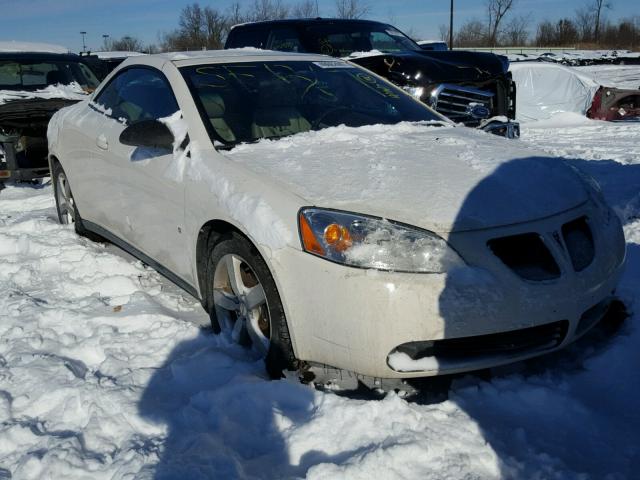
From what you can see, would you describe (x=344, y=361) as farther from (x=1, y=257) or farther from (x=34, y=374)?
(x=1, y=257)

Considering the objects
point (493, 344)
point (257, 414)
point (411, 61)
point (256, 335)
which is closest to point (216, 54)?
point (256, 335)

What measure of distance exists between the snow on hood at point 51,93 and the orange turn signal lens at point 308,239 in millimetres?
5958

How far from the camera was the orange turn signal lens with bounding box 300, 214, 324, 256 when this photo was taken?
2.42 metres

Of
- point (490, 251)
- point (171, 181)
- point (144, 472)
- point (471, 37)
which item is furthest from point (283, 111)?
point (471, 37)

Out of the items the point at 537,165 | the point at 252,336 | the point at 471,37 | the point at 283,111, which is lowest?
the point at 252,336

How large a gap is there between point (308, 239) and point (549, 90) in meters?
11.6

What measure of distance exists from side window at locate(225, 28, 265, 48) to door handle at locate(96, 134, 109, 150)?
477 centimetres

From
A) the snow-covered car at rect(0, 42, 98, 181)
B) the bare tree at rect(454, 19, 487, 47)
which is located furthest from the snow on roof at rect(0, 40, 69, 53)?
the bare tree at rect(454, 19, 487, 47)

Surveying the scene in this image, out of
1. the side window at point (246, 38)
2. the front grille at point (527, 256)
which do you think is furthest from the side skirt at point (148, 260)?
the side window at point (246, 38)

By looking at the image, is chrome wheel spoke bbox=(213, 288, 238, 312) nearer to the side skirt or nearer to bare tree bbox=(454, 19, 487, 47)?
the side skirt

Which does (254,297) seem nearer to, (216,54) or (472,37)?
(216,54)

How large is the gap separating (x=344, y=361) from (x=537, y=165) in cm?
140

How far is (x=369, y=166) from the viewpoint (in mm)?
2873

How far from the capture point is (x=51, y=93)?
766cm
